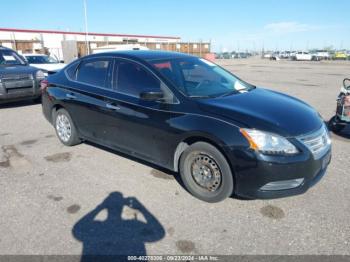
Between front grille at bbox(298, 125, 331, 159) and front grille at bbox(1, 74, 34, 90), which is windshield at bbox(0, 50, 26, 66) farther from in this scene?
front grille at bbox(298, 125, 331, 159)

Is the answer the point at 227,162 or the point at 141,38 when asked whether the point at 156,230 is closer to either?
the point at 227,162

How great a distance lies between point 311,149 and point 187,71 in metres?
1.94

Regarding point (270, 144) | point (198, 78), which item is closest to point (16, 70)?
point (198, 78)

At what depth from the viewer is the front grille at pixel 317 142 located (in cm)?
310

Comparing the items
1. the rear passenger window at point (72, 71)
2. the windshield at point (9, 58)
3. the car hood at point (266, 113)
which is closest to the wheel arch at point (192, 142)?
the car hood at point (266, 113)

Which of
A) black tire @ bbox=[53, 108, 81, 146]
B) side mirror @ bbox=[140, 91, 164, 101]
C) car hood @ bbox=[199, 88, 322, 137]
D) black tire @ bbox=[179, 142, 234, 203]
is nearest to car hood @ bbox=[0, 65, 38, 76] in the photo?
black tire @ bbox=[53, 108, 81, 146]

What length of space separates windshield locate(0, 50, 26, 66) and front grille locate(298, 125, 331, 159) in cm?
912

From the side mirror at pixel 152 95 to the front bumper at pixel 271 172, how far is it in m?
1.08

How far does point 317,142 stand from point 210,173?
1.20m

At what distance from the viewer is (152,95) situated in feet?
11.7

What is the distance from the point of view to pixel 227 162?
3201mm

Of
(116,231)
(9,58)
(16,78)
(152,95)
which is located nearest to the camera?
(116,231)

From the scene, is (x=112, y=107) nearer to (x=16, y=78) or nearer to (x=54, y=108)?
(x=54, y=108)

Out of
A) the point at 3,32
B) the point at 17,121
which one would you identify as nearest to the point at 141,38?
the point at 3,32
